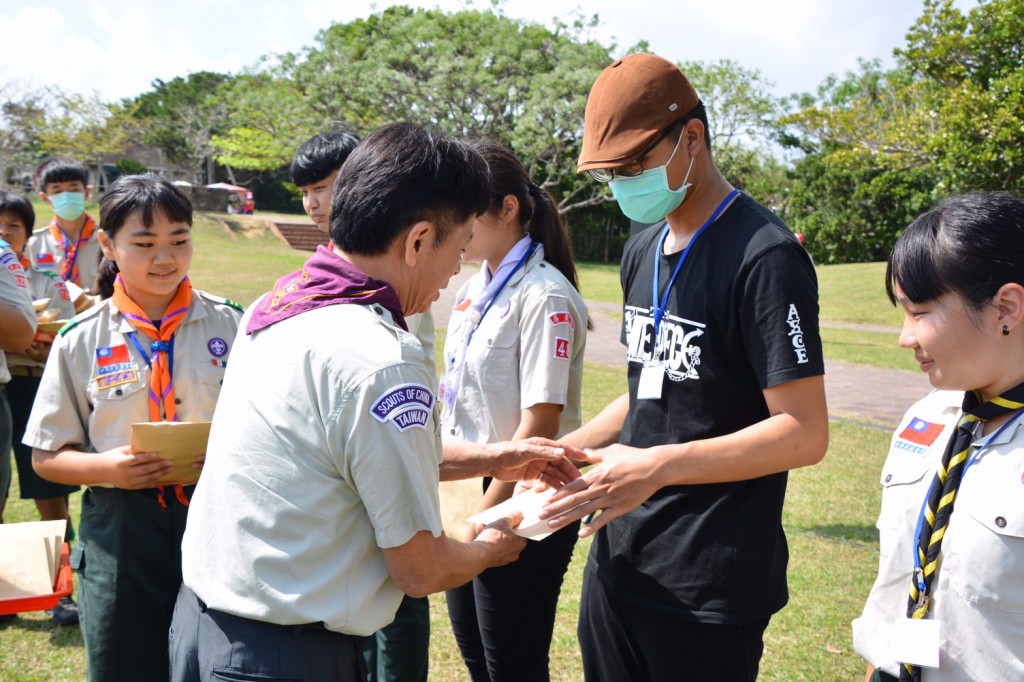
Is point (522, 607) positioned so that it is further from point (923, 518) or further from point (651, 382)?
point (923, 518)

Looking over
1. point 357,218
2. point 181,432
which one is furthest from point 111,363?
point 357,218

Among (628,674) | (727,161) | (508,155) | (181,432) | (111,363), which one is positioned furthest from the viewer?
(727,161)

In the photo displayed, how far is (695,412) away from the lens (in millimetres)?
2119

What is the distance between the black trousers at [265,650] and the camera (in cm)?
170

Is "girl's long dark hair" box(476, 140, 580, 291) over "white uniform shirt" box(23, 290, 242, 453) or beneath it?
over

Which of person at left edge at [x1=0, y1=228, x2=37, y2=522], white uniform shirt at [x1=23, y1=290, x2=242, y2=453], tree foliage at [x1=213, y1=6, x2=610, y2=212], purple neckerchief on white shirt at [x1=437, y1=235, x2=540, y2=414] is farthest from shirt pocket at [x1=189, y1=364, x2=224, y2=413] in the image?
tree foliage at [x1=213, y1=6, x2=610, y2=212]

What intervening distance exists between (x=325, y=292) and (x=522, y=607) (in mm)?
1603

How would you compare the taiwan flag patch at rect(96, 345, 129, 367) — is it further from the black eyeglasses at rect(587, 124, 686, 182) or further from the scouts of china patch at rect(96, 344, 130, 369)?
the black eyeglasses at rect(587, 124, 686, 182)

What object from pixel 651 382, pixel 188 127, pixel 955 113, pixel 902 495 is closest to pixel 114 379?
pixel 651 382

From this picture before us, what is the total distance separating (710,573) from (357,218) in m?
1.17

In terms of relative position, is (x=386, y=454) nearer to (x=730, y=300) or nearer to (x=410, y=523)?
(x=410, y=523)

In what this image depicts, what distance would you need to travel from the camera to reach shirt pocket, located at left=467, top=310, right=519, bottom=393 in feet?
9.89

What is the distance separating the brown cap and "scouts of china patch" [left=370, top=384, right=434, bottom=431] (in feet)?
2.88

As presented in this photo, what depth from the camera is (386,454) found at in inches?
63.7
